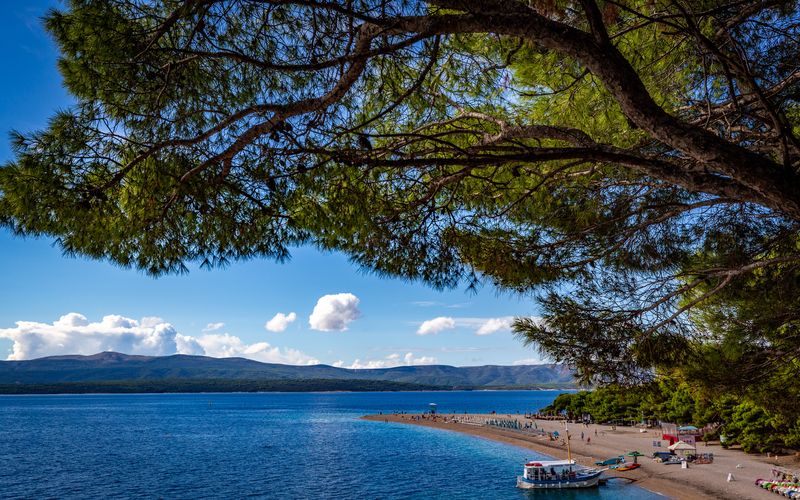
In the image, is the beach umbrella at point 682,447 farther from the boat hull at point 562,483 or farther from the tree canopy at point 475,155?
the tree canopy at point 475,155

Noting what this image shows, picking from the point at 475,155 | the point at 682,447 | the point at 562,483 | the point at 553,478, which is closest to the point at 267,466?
the point at 553,478

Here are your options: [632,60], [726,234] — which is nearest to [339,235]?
[632,60]

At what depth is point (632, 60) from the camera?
17.6 feet

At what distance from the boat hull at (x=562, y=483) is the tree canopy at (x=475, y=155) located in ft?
74.7

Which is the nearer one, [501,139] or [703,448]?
[501,139]

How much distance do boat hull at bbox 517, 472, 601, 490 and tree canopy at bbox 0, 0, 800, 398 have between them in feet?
74.7

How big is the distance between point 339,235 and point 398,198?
2.26 ft

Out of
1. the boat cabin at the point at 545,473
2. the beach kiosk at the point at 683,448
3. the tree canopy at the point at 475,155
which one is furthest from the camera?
the beach kiosk at the point at 683,448

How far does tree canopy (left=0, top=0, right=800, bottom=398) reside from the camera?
11.6ft

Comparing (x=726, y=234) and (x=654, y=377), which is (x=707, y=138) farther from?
(x=726, y=234)

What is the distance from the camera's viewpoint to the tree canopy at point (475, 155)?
353cm

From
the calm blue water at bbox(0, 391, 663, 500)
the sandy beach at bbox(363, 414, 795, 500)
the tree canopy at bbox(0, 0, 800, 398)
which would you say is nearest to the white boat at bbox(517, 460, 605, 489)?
the calm blue water at bbox(0, 391, 663, 500)

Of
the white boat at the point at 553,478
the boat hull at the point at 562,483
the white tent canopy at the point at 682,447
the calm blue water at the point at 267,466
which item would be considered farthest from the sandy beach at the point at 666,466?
the white boat at the point at 553,478

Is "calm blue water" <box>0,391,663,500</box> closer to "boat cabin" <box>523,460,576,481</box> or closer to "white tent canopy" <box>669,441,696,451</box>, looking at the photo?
"boat cabin" <box>523,460,576,481</box>
